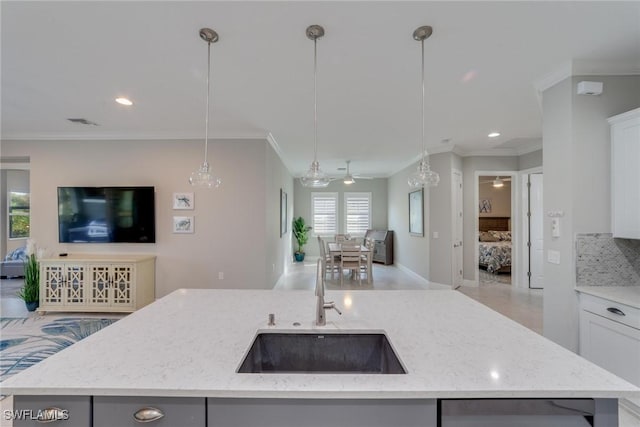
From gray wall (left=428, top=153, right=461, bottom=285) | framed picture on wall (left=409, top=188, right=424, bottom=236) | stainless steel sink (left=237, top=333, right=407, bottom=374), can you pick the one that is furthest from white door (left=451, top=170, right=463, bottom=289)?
stainless steel sink (left=237, top=333, right=407, bottom=374)

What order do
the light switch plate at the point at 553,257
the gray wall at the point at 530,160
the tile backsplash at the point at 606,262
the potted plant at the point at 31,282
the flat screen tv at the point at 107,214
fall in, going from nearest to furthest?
the tile backsplash at the point at 606,262 < the light switch plate at the point at 553,257 < the potted plant at the point at 31,282 < the flat screen tv at the point at 107,214 < the gray wall at the point at 530,160

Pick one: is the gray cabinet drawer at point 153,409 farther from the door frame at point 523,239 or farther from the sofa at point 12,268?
the sofa at point 12,268

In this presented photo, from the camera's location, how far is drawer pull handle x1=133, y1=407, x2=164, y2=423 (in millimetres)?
832

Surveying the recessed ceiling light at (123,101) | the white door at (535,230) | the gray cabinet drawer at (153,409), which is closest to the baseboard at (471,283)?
the white door at (535,230)

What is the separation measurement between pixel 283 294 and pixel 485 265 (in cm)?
614

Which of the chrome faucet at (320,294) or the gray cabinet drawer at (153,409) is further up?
the chrome faucet at (320,294)

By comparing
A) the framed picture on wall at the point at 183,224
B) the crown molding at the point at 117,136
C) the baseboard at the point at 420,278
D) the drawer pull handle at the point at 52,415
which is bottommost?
the baseboard at the point at 420,278

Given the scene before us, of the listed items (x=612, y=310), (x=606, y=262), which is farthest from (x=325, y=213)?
(x=612, y=310)

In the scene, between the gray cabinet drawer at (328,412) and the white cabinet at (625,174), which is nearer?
the gray cabinet drawer at (328,412)

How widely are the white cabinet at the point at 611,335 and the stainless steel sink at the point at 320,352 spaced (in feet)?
6.17

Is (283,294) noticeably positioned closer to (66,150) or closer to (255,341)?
(255,341)

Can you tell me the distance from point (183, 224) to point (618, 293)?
4.74 meters

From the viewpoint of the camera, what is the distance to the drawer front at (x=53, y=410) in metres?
0.84

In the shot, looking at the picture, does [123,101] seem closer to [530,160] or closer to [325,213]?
[325,213]
